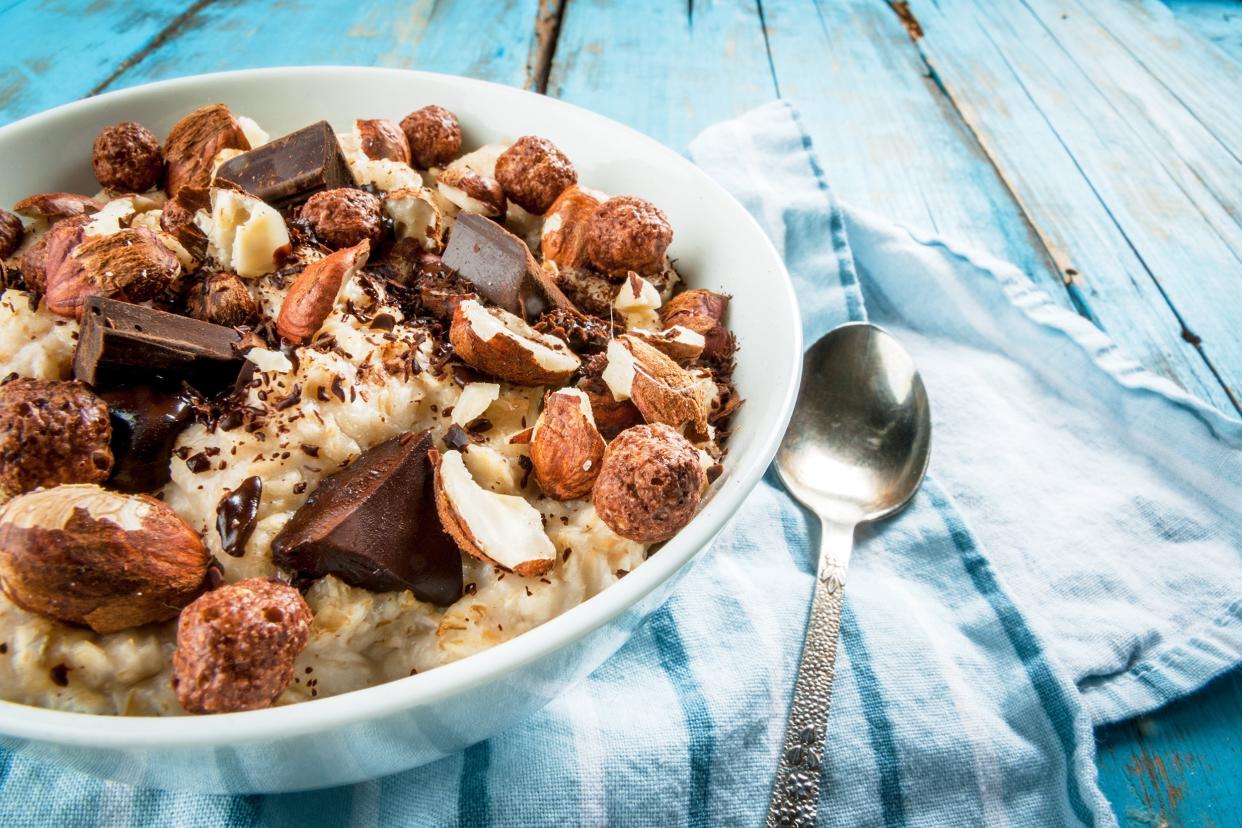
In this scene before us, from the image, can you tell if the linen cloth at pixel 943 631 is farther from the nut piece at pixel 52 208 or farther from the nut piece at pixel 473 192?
the nut piece at pixel 52 208

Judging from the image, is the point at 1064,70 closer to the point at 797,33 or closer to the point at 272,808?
the point at 797,33

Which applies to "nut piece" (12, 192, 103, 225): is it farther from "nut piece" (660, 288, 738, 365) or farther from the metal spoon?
the metal spoon

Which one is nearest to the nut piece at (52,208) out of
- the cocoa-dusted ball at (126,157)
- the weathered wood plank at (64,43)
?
the cocoa-dusted ball at (126,157)

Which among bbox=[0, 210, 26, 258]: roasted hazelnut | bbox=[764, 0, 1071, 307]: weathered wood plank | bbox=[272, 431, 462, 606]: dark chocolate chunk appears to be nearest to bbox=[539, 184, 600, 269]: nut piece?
bbox=[272, 431, 462, 606]: dark chocolate chunk

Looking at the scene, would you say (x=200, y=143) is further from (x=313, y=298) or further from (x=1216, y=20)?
(x=1216, y=20)

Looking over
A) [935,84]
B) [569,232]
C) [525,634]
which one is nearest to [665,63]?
[935,84]

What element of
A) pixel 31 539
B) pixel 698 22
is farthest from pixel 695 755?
pixel 698 22
